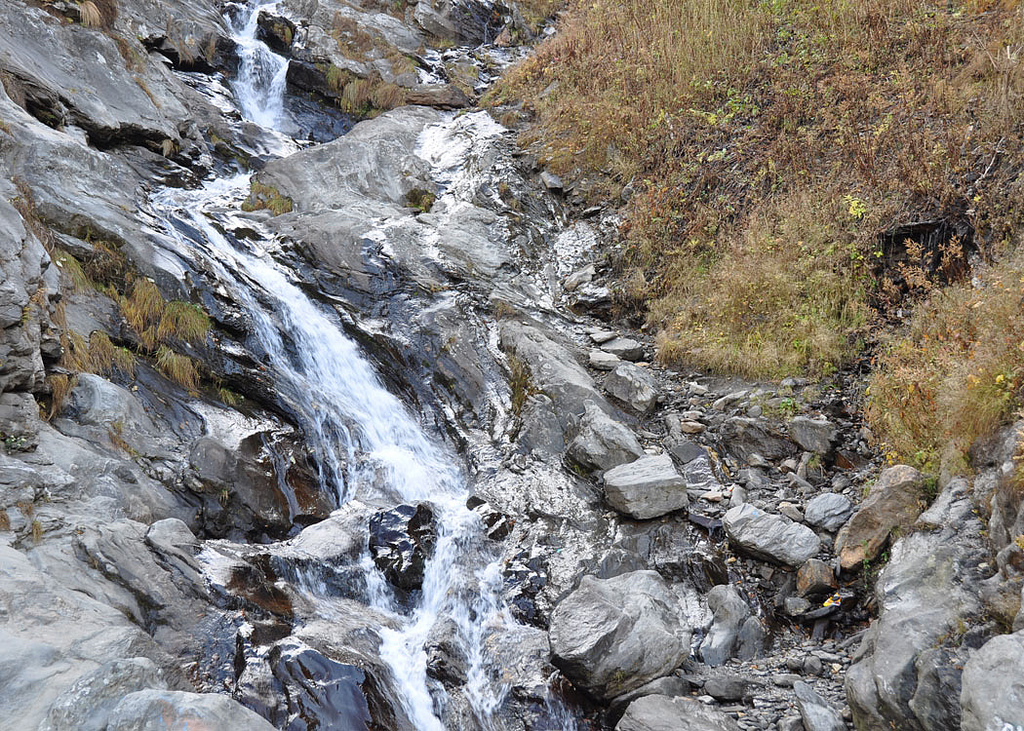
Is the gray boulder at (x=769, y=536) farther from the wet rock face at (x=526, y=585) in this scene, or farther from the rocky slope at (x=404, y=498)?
the wet rock face at (x=526, y=585)

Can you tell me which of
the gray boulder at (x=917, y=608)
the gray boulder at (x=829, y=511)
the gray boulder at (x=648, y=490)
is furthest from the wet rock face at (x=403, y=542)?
the gray boulder at (x=917, y=608)

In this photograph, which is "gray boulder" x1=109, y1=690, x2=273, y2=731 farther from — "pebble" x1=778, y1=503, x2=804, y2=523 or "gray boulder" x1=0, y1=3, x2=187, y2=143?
"gray boulder" x1=0, y1=3, x2=187, y2=143

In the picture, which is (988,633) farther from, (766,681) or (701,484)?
(701,484)

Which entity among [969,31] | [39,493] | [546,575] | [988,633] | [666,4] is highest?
[969,31]

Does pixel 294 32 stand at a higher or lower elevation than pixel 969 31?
lower

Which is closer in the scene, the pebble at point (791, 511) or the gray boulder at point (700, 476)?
the pebble at point (791, 511)

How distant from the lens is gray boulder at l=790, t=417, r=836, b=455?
616 centimetres

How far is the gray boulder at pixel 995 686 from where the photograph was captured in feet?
9.45

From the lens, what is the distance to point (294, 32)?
15953 mm

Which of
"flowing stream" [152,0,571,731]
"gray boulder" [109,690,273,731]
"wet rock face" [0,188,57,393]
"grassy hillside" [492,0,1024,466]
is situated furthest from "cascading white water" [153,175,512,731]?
"grassy hillside" [492,0,1024,466]

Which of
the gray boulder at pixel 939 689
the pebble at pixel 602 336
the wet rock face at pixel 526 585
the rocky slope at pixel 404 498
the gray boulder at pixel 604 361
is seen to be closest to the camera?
the gray boulder at pixel 939 689

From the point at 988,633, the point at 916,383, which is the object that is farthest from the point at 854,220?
the point at 988,633

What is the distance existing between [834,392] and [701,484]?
1.72m

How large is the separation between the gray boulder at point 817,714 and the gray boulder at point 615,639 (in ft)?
2.80
